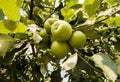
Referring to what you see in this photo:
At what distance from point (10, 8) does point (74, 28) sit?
0.34 metres

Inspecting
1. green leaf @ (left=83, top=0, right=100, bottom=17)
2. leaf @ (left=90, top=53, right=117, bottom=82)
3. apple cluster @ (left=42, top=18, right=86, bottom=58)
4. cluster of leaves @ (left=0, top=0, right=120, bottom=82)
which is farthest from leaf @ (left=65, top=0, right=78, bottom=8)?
leaf @ (left=90, top=53, right=117, bottom=82)

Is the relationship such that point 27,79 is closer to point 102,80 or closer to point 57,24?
point 102,80

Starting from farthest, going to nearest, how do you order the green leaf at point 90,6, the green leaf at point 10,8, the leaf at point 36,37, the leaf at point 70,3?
the leaf at point 70,3
the green leaf at point 90,6
the leaf at point 36,37
the green leaf at point 10,8

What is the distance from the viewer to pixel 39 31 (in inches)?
52.2

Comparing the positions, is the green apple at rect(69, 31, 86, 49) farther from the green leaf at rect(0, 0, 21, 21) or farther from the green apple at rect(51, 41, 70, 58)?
the green leaf at rect(0, 0, 21, 21)

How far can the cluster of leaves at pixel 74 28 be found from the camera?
3.76 ft

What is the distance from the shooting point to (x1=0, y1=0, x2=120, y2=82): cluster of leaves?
3.76 ft

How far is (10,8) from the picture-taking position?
3.55 ft

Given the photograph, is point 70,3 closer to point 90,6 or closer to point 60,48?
point 90,6

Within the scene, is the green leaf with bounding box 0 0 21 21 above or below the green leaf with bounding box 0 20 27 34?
above

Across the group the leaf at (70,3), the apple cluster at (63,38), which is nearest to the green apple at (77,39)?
the apple cluster at (63,38)

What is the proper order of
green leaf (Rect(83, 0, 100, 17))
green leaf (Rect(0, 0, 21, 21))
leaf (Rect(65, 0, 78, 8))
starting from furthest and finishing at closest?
leaf (Rect(65, 0, 78, 8)), green leaf (Rect(83, 0, 100, 17)), green leaf (Rect(0, 0, 21, 21))

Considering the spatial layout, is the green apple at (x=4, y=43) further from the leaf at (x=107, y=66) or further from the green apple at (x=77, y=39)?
the leaf at (x=107, y=66)

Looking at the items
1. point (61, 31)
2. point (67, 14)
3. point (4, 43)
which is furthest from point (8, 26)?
point (67, 14)
